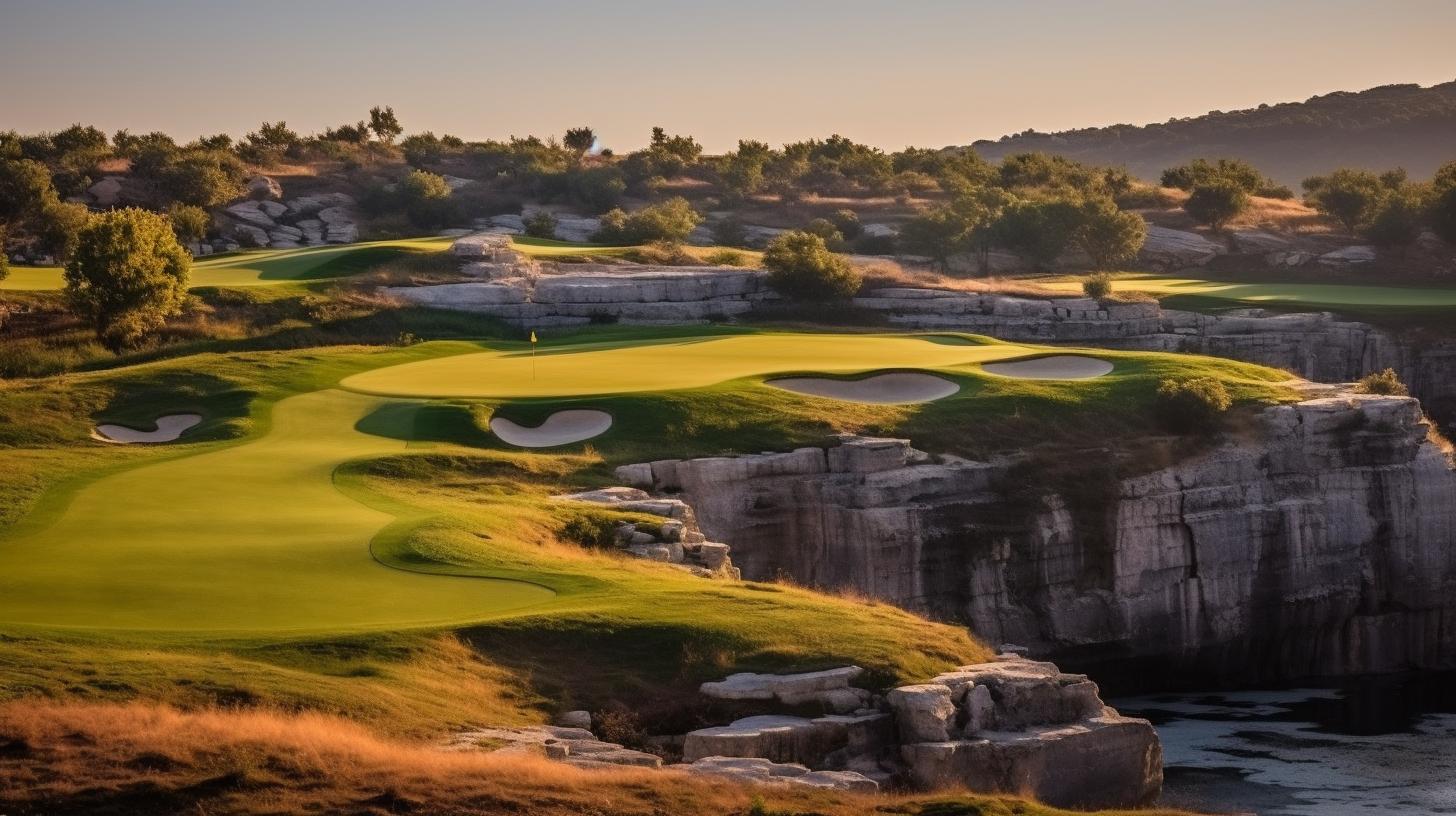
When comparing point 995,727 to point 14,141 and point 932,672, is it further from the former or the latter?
point 14,141

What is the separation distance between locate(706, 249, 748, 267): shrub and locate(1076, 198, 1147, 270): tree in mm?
17067

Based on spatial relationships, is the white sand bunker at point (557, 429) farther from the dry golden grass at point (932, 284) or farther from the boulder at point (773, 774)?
the dry golden grass at point (932, 284)

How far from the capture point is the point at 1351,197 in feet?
260

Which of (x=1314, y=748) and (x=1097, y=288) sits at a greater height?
(x=1097, y=288)

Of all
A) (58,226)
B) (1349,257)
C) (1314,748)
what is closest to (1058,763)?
(1314,748)

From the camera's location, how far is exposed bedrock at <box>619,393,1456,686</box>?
3647 centimetres

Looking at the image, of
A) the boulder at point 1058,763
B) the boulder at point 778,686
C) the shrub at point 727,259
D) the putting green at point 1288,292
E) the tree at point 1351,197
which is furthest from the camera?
the tree at point 1351,197

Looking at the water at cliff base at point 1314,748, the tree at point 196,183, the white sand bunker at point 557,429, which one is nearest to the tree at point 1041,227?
the tree at point 196,183

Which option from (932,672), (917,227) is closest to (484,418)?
(932,672)

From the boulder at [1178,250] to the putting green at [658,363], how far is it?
2826cm

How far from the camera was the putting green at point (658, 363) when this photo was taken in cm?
4138

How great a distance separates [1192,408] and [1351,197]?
42.7 m

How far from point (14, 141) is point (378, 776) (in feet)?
225

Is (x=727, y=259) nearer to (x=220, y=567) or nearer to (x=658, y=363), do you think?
(x=658, y=363)
